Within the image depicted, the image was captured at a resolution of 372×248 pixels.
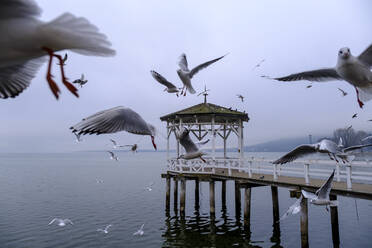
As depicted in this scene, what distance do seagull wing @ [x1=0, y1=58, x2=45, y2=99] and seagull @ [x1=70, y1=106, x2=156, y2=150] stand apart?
449 mm

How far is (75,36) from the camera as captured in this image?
1.92 metres

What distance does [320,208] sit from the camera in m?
23.2

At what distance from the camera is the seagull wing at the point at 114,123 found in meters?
2.57

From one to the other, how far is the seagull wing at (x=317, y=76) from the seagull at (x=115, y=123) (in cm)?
241

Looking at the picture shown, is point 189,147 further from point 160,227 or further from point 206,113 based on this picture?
point 206,113

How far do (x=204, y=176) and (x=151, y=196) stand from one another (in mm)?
14236

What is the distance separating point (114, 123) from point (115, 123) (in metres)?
0.02

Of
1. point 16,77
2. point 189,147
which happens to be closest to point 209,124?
point 189,147

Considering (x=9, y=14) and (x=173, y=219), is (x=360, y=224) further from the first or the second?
(x=9, y=14)

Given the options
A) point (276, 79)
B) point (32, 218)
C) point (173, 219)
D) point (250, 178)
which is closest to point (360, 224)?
point (250, 178)

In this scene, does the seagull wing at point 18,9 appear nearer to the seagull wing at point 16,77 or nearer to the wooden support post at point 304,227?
the seagull wing at point 16,77

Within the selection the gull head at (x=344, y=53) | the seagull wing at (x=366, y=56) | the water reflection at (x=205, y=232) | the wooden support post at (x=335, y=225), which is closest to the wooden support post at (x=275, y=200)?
the water reflection at (x=205, y=232)

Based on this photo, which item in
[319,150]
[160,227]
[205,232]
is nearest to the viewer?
[319,150]

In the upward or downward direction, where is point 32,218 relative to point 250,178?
downward
